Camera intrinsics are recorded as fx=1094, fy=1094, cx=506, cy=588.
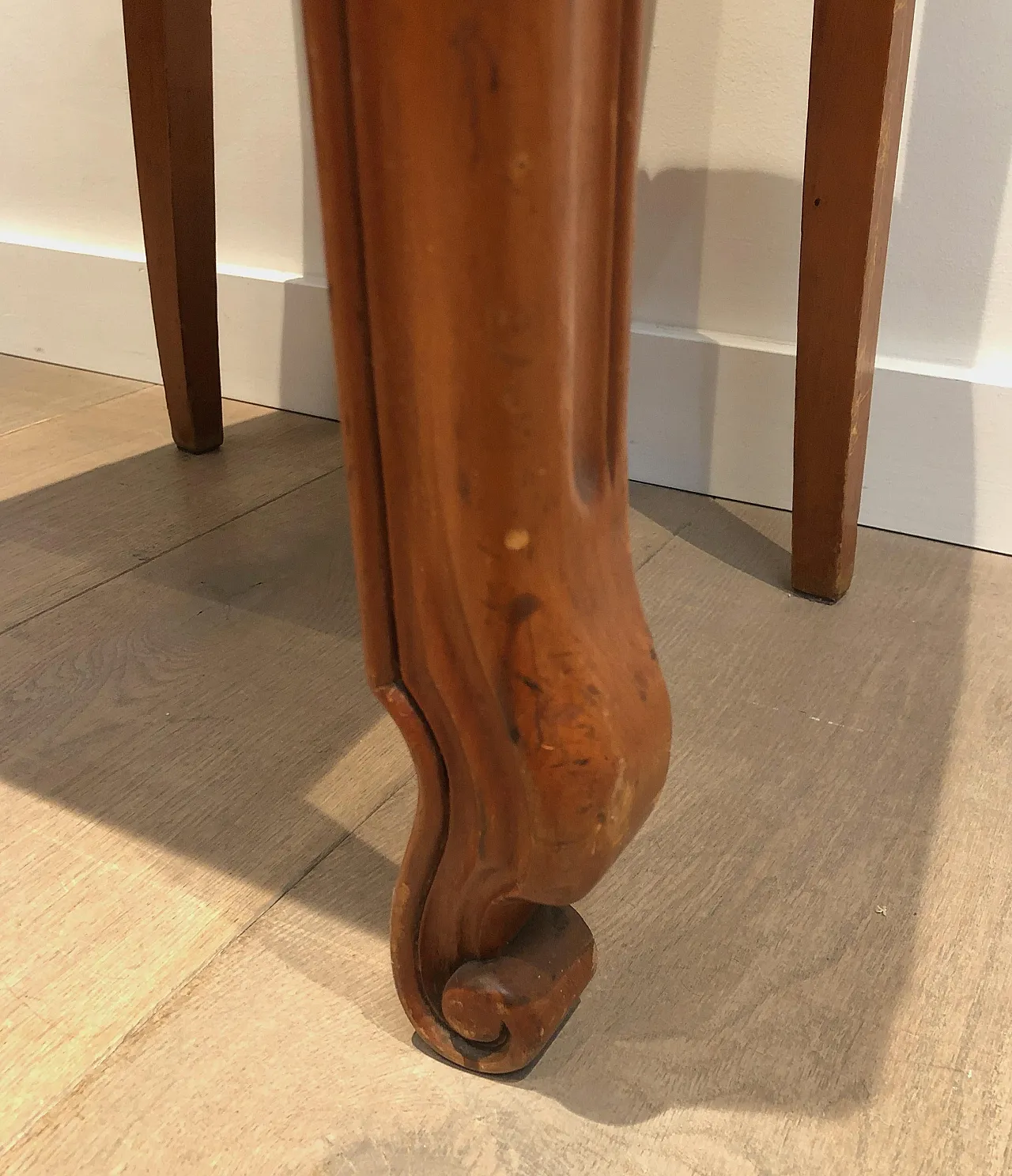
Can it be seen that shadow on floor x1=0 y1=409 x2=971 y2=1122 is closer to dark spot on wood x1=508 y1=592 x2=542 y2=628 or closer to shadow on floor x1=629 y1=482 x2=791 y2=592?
shadow on floor x1=629 y1=482 x2=791 y2=592

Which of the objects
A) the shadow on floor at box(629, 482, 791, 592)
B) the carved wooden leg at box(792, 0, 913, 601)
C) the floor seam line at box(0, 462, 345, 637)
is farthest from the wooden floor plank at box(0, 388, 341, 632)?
the carved wooden leg at box(792, 0, 913, 601)

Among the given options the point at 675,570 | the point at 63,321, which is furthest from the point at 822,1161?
the point at 63,321

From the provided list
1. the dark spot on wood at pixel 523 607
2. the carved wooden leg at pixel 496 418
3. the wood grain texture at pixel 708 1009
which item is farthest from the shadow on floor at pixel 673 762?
the dark spot on wood at pixel 523 607

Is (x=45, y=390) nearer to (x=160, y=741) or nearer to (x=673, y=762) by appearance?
(x=160, y=741)

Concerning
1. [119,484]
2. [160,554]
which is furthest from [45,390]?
[160,554]

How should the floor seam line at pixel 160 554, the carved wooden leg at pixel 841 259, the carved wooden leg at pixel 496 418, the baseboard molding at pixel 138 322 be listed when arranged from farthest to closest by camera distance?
the baseboard molding at pixel 138 322 → the floor seam line at pixel 160 554 → the carved wooden leg at pixel 841 259 → the carved wooden leg at pixel 496 418

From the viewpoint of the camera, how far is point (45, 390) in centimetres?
128

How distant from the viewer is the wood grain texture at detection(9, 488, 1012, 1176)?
16.1 inches

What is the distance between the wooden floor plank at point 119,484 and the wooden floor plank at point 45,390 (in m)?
0.02

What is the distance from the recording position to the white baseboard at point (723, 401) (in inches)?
35.3

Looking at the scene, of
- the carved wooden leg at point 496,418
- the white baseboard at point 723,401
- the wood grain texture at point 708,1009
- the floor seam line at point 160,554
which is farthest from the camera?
the white baseboard at point 723,401

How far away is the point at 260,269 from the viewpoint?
1.21m

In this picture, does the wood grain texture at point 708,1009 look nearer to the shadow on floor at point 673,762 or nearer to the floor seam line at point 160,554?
the shadow on floor at point 673,762

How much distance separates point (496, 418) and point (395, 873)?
0.31 metres
